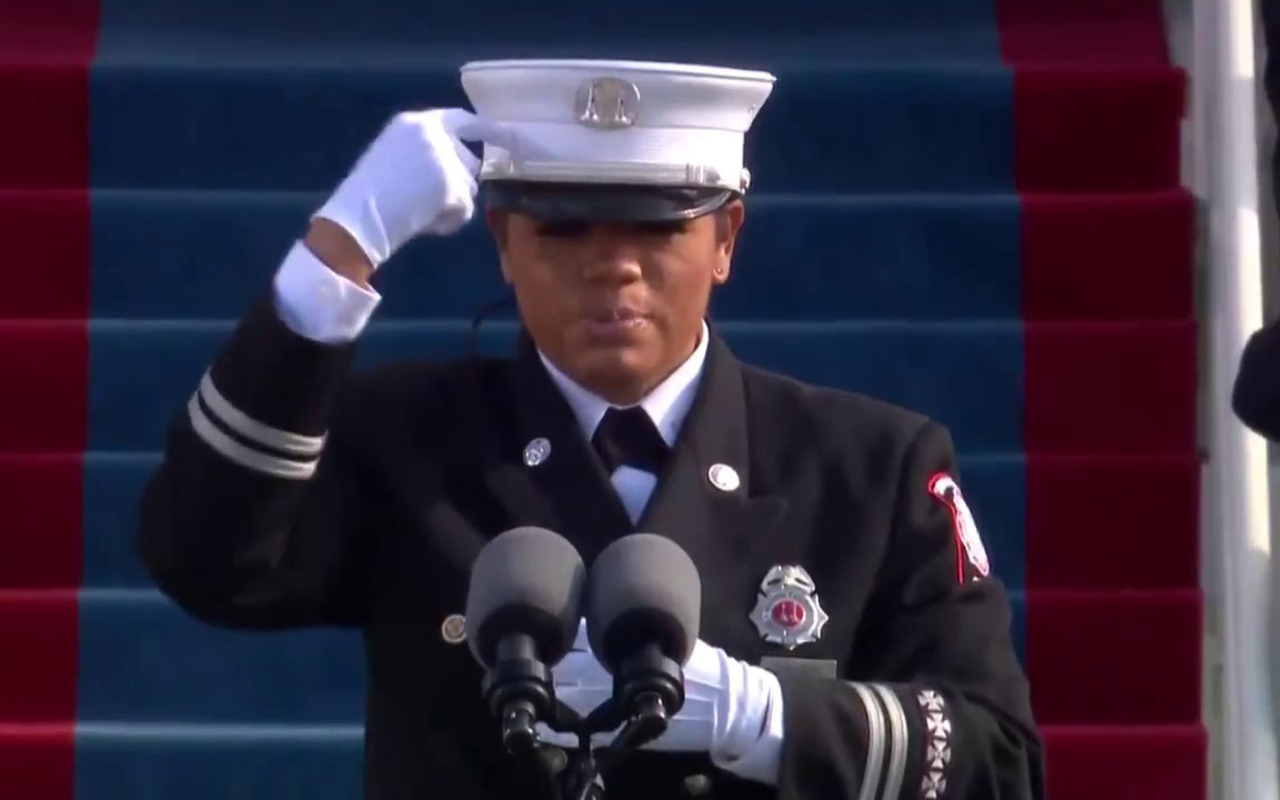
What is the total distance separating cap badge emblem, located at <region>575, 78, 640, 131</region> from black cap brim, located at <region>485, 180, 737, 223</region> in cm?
5

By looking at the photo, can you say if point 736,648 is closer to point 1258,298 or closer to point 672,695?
point 672,695

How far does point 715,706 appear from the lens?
2.22m

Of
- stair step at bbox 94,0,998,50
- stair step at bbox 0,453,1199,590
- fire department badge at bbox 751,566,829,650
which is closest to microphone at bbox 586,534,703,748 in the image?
fire department badge at bbox 751,566,829,650

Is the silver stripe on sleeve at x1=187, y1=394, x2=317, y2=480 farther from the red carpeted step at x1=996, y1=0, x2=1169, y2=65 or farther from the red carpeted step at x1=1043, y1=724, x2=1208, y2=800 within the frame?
the red carpeted step at x1=996, y1=0, x2=1169, y2=65

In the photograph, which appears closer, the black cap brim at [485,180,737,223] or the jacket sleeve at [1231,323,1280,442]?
the black cap brim at [485,180,737,223]

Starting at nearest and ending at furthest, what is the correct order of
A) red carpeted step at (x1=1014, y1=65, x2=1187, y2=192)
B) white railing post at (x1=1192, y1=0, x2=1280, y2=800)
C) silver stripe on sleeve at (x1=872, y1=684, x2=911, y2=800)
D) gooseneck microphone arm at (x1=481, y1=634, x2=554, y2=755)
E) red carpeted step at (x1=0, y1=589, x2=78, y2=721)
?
gooseneck microphone arm at (x1=481, y1=634, x2=554, y2=755) → silver stripe on sleeve at (x1=872, y1=684, x2=911, y2=800) → white railing post at (x1=1192, y1=0, x2=1280, y2=800) → red carpeted step at (x1=0, y1=589, x2=78, y2=721) → red carpeted step at (x1=1014, y1=65, x2=1187, y2=192)

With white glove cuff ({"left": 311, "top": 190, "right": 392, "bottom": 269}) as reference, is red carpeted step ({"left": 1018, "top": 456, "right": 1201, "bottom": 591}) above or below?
below

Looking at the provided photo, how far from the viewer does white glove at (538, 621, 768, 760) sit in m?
2.20

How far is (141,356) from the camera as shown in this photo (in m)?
4.50

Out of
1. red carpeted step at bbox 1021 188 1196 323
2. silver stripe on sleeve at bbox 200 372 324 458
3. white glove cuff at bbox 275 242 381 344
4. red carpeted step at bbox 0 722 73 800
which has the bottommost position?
red carpeted step at bbox 0 722 73 800

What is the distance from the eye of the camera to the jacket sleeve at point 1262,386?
3053mm

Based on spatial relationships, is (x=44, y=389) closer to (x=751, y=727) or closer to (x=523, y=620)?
(x=751, y=727)

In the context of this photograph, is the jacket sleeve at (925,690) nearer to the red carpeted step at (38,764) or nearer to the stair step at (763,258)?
the red carpeted step at (38,764)

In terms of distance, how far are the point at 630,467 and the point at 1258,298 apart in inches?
67.1
